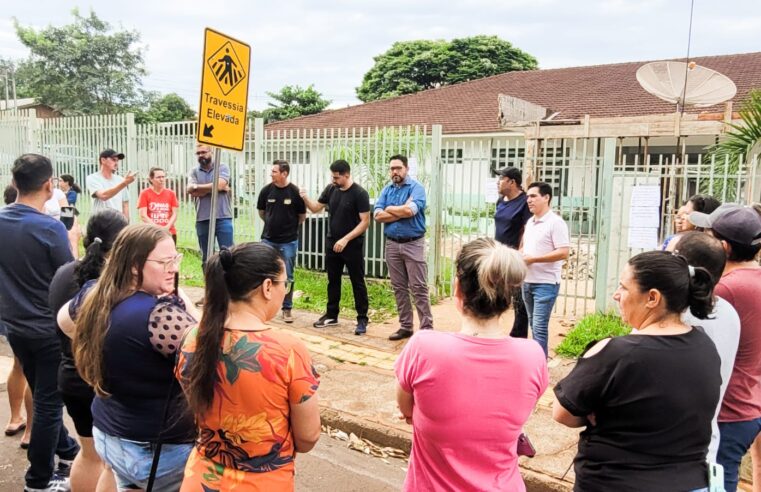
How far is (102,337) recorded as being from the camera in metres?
2.31

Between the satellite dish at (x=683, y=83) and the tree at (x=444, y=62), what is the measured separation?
934 inches

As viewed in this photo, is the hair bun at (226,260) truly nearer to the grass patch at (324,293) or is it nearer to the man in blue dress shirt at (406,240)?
the man in blue dress shirt at (406,240)

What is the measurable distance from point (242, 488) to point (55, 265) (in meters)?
2.29

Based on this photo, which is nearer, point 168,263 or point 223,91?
point 168,263

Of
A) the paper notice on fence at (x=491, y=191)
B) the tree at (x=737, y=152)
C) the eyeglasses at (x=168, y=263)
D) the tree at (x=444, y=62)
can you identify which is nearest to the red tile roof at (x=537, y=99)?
the tree at (x=444, y=62)

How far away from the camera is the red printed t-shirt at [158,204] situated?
8.04 metres

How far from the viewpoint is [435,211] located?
8.48m

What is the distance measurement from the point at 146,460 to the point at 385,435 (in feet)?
7.70

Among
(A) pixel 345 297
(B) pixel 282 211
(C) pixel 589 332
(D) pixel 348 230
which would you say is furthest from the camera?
(A) pixel 345 297

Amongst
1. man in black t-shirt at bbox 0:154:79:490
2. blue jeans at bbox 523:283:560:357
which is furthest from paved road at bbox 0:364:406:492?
blue jeans at bbox 523:283:560:357

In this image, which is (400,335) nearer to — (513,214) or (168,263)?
(513,214)

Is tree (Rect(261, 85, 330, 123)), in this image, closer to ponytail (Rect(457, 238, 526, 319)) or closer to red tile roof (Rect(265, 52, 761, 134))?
red tile roof (Rect(265, 52, 761, 134))

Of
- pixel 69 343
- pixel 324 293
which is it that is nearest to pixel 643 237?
pixel 324 293

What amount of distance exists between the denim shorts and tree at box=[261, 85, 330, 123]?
29.1m
